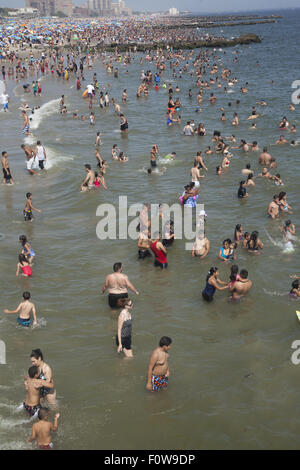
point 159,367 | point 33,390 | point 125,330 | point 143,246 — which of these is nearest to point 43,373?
point 33,390

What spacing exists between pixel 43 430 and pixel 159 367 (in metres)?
1.98

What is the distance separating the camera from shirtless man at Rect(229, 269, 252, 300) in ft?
31.5

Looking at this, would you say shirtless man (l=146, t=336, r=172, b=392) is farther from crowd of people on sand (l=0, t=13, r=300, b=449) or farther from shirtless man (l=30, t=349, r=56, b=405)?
shirtless man (l=30, t=349, r=56, b=405)

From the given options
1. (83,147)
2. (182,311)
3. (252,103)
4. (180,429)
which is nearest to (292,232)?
(182,311)

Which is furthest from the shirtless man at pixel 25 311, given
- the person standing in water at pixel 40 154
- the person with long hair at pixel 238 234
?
the person standing in water at pixel 40 154

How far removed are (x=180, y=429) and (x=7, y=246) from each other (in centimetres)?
787

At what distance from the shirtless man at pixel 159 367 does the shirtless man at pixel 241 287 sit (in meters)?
3.20

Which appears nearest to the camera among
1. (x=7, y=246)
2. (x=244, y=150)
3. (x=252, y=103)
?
(x=7, y=246)

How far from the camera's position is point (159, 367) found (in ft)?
22.5

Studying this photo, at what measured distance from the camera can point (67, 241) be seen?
12.7 m

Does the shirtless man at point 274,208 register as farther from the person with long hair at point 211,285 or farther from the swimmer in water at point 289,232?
the person with long hair at point 211,285

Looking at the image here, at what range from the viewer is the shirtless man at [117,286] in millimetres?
8930

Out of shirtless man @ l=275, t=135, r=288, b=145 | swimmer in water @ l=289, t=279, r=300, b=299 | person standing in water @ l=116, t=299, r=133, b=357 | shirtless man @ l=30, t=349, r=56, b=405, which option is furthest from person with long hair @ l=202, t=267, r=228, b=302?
shirtless man @ l=275, t=135, r=288, b=145
